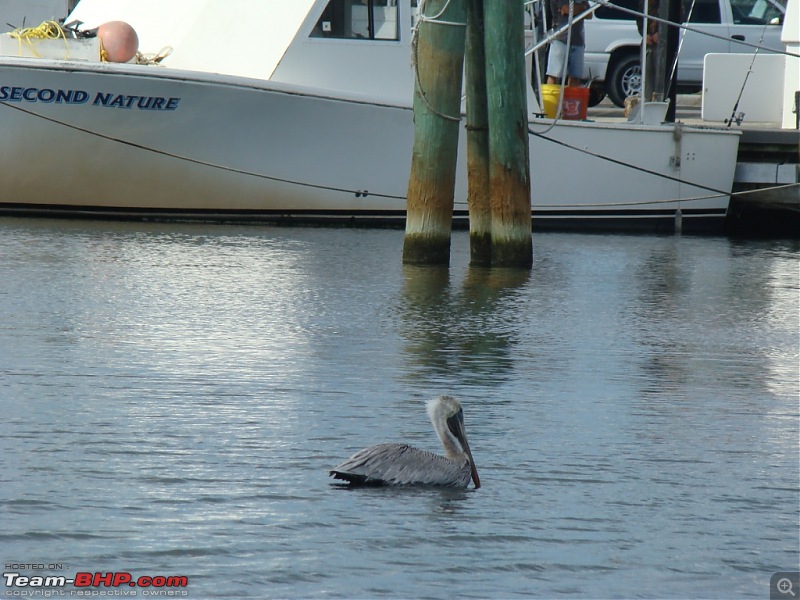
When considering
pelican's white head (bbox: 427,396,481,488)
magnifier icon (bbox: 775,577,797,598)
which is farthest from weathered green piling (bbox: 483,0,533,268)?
magnifier icon (bbox: 775,577,797,598)

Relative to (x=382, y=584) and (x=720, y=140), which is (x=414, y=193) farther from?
(x=382, y=584)

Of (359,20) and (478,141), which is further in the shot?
(359,20)

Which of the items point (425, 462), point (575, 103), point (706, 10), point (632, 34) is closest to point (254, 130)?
point (575, 103)

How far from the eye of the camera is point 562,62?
14852mm

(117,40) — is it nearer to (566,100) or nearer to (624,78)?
(566,100)

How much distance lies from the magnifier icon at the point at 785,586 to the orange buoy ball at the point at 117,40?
10.7 meters

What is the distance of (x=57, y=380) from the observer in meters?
7.27

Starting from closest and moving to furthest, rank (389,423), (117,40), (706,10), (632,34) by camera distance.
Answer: (389,423), (117,40), (632,34), (706,10)

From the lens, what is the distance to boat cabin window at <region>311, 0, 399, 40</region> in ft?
47.0

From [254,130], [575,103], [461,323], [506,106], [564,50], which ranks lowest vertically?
[461,323]

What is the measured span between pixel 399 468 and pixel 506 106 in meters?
6.26

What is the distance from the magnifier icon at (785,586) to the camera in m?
4.64

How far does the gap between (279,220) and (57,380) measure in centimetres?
784

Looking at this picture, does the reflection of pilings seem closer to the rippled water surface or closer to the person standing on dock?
the rippled water surface
